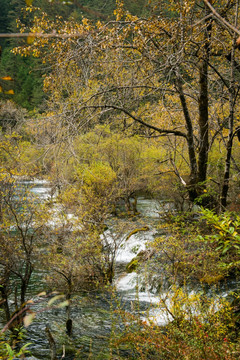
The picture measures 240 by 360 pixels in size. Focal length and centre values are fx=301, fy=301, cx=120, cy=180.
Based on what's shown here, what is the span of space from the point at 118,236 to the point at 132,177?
388 inches

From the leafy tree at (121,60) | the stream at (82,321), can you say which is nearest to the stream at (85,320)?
the stream at (82,321)

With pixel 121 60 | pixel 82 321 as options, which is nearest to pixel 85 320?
pixel 82 321

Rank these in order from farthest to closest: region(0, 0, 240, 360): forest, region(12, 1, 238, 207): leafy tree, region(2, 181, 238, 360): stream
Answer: region(2, 181, 238, 360): stream < region(12, 1, 238, 207): leafy tree < region(0, 0, 240, 360): forest

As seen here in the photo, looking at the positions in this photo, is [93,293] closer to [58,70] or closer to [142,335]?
[142,335]

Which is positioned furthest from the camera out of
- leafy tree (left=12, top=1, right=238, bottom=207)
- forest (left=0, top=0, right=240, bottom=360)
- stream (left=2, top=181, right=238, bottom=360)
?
stream (left=2, top=181, right=238, bottom=360)

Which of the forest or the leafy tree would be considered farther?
the leafy tree

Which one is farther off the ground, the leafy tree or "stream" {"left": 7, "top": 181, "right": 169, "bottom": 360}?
the leafy tree

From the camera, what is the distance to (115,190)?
57.6 feet

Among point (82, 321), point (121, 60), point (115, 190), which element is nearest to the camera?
point (121, 60)

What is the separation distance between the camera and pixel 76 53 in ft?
13.2

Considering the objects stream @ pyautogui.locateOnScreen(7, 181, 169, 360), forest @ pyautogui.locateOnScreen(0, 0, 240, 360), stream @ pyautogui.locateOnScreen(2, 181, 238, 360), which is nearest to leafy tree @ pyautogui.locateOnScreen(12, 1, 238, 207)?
forest @ pyautogui.locateOnScreen(0, 0, 240, 360)

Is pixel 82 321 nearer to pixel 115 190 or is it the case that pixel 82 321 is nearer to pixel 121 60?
pixel 121 60

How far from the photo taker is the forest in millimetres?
3855

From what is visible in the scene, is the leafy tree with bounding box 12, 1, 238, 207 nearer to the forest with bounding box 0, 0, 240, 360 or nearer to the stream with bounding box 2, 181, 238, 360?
the forest with bounding box 0, 0, 240, 360
